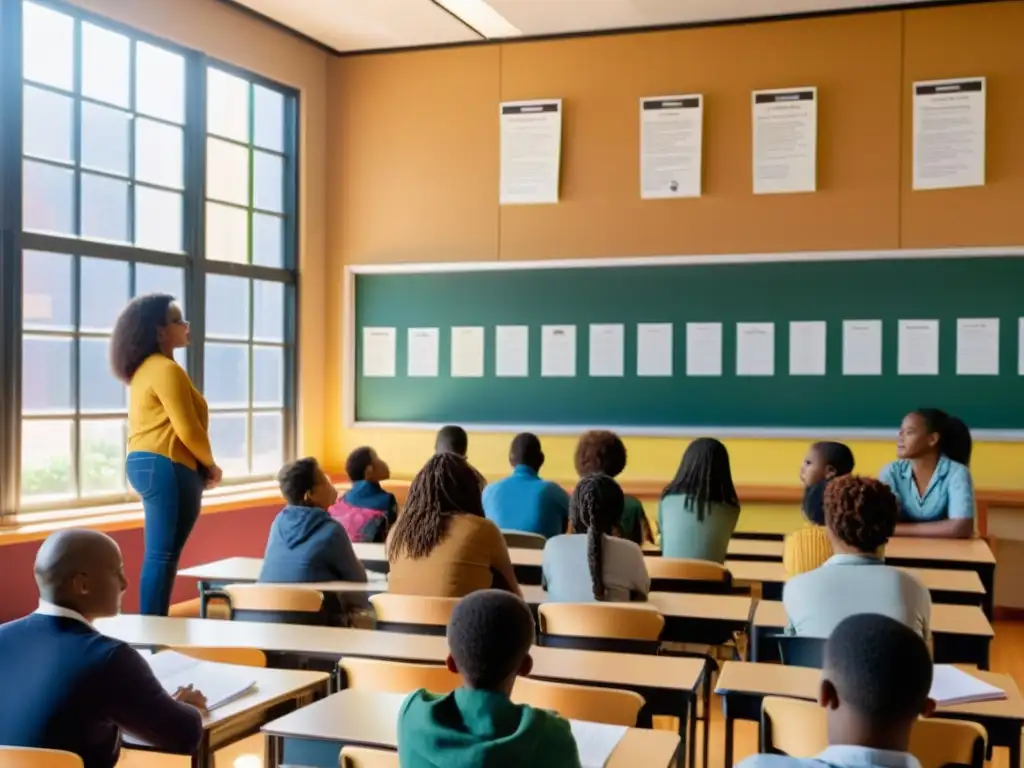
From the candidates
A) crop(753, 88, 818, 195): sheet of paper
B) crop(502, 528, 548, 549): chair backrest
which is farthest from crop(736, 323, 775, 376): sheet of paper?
crop(502, 528, 548, 549): chair backrest

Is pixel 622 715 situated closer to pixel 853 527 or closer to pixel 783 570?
pixel 853 527

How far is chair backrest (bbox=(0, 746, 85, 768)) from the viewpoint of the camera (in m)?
1.83

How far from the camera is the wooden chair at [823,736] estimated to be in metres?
2.06

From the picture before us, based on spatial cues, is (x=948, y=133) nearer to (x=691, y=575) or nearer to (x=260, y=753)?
(x=691, y=575)

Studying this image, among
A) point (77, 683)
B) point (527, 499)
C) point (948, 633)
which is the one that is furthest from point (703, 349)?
A: point (77, 683)

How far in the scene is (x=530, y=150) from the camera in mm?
7262

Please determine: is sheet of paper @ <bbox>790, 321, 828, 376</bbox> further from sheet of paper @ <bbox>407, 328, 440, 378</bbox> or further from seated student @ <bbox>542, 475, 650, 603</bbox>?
seated student @ <bbox>542, 475, 650, 603</bbox>

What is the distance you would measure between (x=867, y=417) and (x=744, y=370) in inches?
31.5

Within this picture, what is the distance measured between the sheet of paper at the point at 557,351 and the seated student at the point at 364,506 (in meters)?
2.38

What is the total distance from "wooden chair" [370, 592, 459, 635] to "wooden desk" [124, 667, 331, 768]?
2.25 ft

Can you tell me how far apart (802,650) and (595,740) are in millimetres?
933

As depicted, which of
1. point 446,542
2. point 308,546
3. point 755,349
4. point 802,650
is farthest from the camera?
point 755,349

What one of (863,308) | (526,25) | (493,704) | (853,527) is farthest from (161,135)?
(493,704)

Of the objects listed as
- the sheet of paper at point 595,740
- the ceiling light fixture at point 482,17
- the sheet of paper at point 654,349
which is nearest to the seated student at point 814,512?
the sheet of paper at point 595,740
